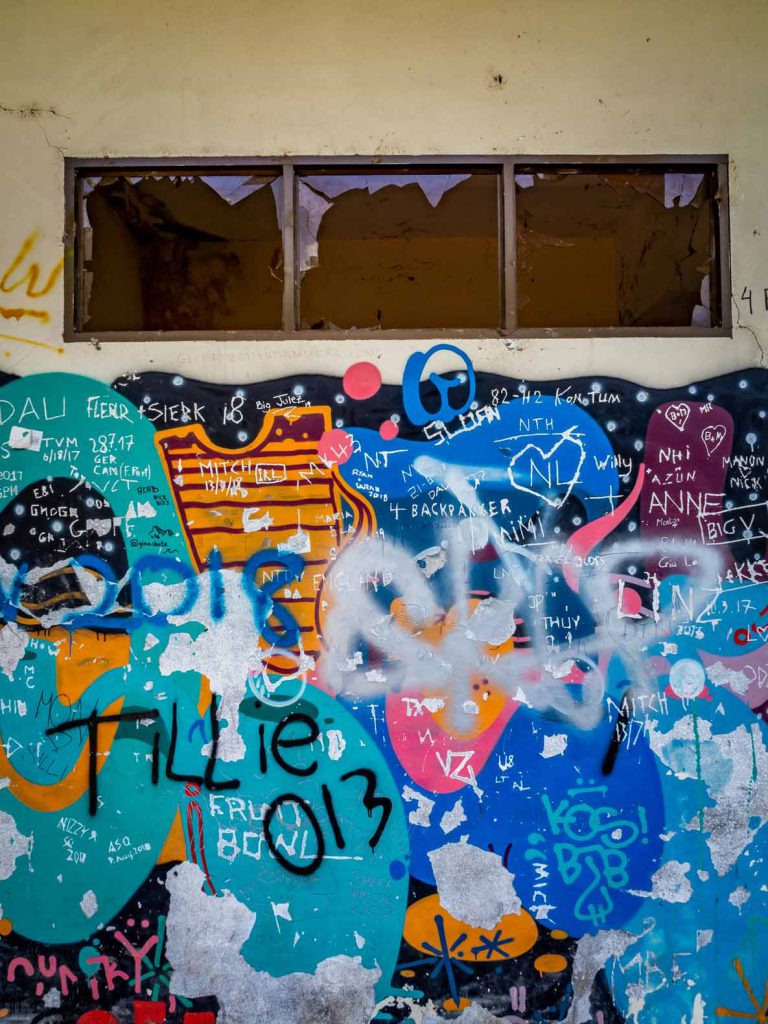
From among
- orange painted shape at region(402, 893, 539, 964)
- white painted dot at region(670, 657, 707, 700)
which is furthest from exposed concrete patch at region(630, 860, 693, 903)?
white painted dot at region(670, 657, 707, 700)

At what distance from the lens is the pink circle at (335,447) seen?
3613 millimetres

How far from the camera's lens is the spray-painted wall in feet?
11.5

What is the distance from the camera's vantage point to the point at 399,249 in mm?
3783

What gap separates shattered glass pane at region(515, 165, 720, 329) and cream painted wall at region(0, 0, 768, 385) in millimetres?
171

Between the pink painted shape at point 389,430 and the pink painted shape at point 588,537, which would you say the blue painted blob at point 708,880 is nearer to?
the pink painted shape at point 588,537

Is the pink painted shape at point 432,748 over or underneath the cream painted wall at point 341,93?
underneath

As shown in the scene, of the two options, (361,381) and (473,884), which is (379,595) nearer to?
(361,381)

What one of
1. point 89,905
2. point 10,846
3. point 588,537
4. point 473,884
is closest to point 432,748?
point 473,884

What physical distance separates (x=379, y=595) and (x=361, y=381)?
1021mm

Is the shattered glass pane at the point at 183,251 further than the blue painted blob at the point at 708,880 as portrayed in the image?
Yes

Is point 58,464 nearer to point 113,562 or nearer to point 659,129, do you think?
point 113,562

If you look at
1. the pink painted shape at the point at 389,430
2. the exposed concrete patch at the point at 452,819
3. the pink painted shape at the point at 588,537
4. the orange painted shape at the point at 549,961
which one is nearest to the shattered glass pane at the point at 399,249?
the pink painted shape at the point at 389,430

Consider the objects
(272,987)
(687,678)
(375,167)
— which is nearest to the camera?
(272,987)

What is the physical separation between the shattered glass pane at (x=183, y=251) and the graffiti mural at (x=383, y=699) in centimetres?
36
